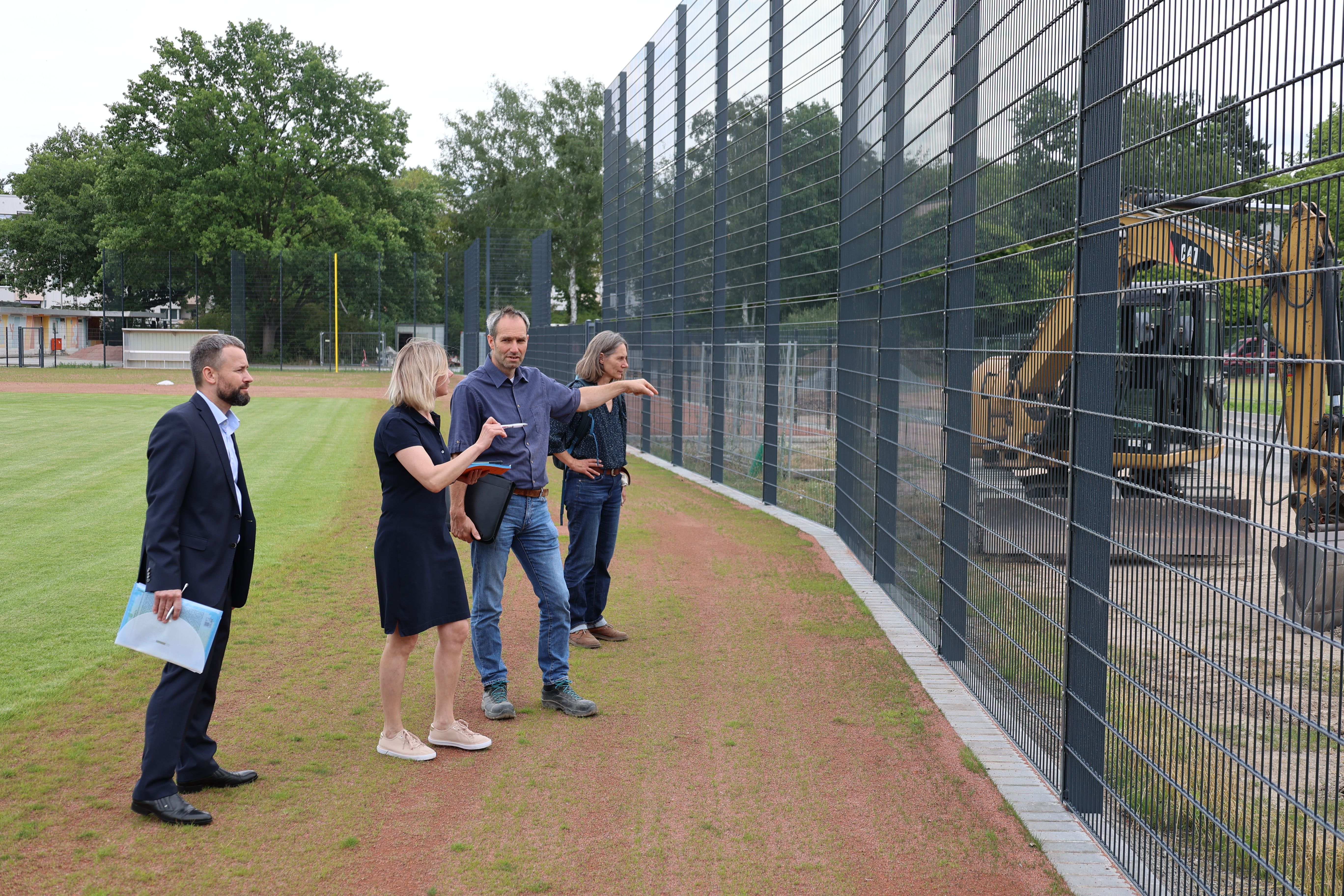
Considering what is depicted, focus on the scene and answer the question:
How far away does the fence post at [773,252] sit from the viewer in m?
12.3

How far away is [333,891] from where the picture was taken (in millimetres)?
3570

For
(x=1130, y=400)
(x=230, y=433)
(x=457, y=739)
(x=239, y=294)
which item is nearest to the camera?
(x=1130, y=400)

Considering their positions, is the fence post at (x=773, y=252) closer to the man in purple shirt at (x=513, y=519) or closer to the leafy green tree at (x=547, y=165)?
the man in purple shirt at (x=513, y=519)

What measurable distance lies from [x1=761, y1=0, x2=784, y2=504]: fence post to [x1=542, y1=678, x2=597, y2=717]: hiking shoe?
7097 millimetres

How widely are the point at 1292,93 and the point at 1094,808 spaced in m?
2.59

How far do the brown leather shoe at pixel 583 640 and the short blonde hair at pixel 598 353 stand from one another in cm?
147

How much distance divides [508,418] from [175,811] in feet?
6.95

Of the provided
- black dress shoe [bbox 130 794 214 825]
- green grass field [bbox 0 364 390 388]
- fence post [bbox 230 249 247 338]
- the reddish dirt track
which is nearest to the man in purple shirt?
the reddish dirt track

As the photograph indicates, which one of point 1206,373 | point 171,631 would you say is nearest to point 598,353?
point 171,631

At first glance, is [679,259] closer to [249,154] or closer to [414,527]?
[414,527]

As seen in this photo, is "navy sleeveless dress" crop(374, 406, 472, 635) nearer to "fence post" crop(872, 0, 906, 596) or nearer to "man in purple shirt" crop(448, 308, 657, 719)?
"man in purple shirt" crop(448, 308, 657, 719)

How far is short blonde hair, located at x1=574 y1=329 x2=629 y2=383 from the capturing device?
6574 millimetres

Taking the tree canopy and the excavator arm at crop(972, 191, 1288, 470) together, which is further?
the tree canopy

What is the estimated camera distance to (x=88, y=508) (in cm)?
1136
